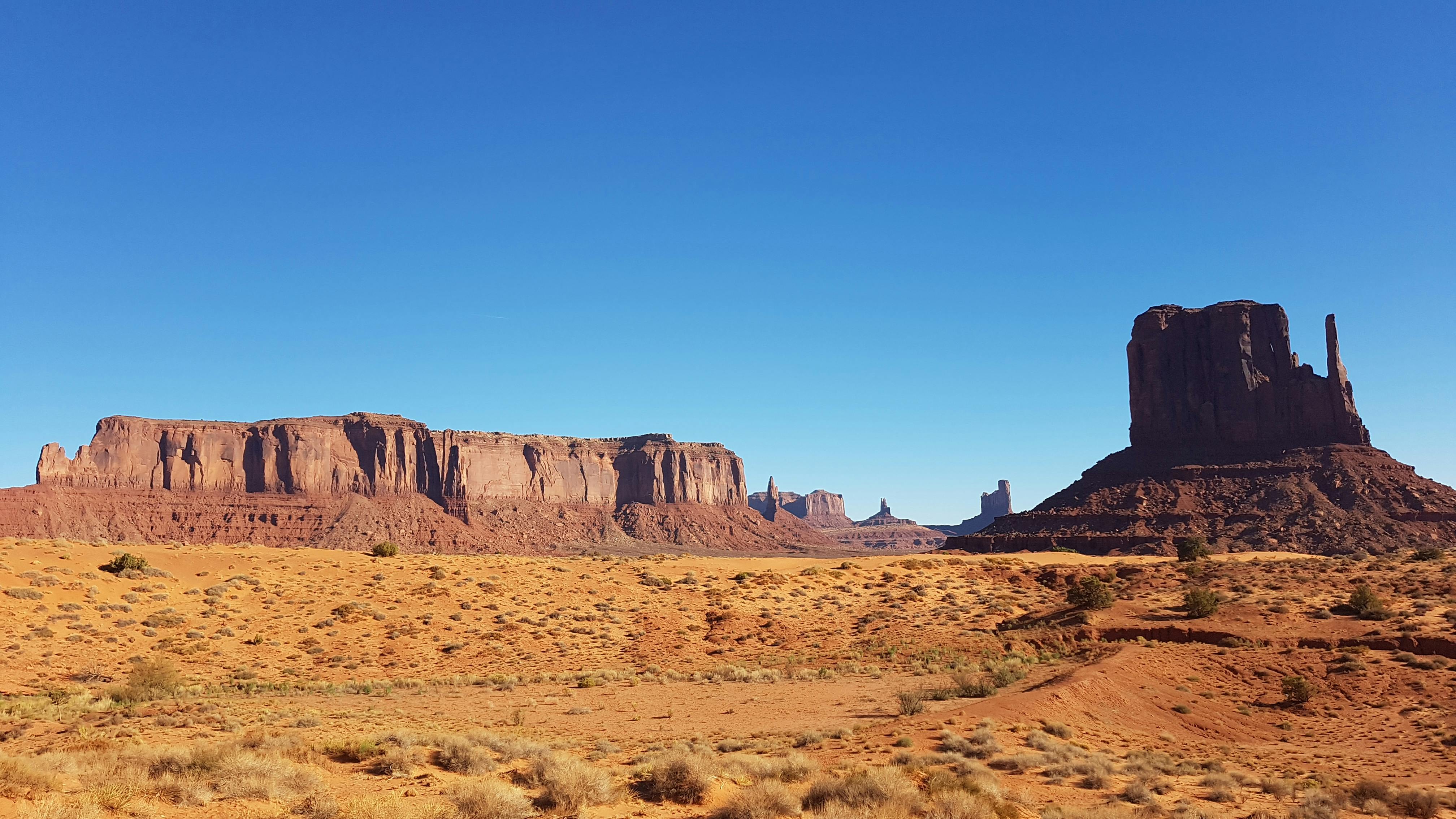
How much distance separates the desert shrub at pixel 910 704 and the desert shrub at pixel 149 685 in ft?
59.0

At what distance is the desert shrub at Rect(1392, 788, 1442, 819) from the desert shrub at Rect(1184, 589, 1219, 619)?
17623 millimetres

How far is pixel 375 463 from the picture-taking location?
154 meters

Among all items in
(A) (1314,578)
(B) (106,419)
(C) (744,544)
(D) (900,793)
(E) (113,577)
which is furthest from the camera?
(C) (744,544)

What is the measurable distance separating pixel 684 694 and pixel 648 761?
11160 millimetres

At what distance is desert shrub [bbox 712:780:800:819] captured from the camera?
37.7ft

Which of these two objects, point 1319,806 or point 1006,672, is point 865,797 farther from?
point 1006,672

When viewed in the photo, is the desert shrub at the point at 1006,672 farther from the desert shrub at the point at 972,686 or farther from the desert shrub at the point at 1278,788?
the desert shrub at the point at 1278,788

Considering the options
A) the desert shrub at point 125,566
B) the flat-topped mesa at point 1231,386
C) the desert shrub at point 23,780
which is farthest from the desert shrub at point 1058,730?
the flat-topped mesa at point 1231,386

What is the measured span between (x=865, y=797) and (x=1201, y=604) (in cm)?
2408

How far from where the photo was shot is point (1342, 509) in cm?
8050

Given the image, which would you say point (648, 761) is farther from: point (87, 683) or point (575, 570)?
point (575, 570)

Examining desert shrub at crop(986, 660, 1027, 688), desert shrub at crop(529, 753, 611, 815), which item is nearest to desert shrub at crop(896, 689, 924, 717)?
desert shrub at crop(986, 660, 1027, 688)

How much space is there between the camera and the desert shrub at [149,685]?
20969mm

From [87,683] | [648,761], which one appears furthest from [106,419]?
[648,761]
